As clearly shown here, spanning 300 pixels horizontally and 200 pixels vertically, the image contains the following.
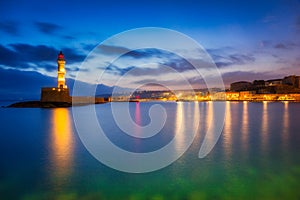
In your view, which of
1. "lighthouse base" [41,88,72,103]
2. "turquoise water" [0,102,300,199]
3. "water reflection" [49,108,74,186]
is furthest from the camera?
"lighthouse base" [41,88,72,103]

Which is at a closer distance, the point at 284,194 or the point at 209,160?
the point at 284,194

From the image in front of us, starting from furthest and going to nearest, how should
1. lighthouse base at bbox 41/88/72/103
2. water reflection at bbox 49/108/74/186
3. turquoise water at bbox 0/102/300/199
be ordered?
lighthouse base at bbox 41/88/72/103 < water reflection at bbox 49/108/74/186 < turquoise water at bbox 0/102/300/199

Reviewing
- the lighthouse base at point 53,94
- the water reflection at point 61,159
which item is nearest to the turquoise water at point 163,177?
the water reflection at point 61,159

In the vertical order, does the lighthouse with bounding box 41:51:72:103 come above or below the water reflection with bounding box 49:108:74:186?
above

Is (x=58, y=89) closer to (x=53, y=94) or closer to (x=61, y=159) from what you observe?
(x=53, y=94)

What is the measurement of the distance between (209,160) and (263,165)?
146cm

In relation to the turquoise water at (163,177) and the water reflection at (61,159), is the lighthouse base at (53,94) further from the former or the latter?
the turquoise water at (163,177)

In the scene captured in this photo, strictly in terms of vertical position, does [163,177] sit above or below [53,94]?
below

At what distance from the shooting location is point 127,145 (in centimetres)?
1061

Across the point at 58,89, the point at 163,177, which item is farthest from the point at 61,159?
the point at 58,89

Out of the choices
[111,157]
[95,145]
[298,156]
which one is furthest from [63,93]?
[298,156]

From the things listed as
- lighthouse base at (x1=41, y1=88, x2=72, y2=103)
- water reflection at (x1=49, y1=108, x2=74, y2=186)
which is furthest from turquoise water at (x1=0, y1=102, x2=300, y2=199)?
lighthouse base at (x1=41, y1=88, x2=72, y2=103)

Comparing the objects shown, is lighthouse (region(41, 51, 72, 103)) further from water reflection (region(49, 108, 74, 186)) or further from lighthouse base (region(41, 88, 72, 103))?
water reflection (region(49, 108, 74, 186))

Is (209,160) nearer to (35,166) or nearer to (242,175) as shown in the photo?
(242,175)
